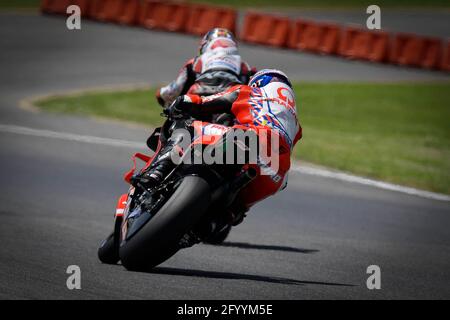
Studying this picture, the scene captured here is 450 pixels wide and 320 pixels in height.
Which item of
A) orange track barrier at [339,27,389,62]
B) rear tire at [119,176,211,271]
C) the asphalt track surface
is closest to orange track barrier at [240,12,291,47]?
orange track barrier at [339,27,389,62]

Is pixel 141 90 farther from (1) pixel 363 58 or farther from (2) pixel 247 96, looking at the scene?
(2) pixel 247 96

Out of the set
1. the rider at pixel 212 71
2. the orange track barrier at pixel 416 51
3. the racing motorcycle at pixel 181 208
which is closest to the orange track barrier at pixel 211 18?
the orange track barrier at pixel 416 51

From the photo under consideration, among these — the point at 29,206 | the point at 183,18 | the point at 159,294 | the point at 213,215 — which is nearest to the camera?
the point at 159,294

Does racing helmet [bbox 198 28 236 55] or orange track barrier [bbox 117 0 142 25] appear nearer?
racing helmet [bbox 198 28 236 55]

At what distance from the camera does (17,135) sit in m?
15.5

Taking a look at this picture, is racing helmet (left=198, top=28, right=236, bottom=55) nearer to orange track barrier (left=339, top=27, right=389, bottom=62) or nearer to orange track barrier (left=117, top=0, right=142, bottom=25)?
orange track barrier (left=339, top=27, right=389, bottom=62)

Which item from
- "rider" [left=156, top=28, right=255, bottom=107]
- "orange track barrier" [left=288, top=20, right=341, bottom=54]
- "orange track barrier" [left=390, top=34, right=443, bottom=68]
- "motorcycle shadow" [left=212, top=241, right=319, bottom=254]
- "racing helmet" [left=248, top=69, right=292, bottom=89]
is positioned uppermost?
"orange track barrier" [left=288, top=20, right=341, bottom=54]

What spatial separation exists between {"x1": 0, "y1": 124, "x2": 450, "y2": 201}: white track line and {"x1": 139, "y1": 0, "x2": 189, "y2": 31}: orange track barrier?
1394 centimetres

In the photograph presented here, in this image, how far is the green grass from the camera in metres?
15.3

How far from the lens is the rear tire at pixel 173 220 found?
21.6 ft

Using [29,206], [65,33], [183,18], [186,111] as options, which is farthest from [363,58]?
[186,111]

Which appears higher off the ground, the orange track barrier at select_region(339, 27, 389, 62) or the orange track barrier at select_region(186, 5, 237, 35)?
the orange track barrier at select_region(186, 5, 237, 35)

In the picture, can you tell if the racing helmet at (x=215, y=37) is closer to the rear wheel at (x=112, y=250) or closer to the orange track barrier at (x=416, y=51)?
the rear wheel at (x=112, y=250)

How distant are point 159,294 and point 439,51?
2238 centimetres
